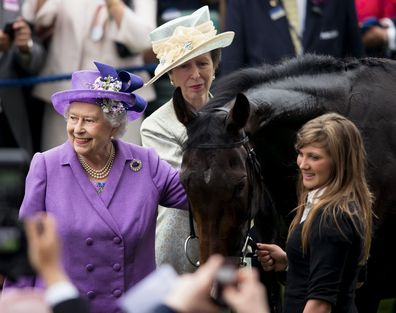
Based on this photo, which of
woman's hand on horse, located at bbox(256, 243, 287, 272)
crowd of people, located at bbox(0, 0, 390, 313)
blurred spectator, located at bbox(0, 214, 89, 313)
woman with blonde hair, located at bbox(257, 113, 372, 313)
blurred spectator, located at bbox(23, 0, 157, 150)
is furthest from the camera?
blurred spectator, located at bbox(23, 0, 157, 150)

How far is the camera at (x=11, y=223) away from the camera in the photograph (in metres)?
4.11

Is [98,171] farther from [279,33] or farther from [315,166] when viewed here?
[279,33]

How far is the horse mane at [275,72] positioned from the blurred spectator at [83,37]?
280cm

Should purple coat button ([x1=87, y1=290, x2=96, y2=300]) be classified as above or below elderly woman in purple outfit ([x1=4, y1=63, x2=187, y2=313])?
below

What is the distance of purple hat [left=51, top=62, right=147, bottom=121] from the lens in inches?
267

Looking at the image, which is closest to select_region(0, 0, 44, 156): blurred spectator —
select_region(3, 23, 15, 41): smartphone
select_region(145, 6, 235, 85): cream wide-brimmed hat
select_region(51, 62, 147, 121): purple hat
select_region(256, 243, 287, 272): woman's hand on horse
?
select_region(3, 23, 15, 41): smartphone

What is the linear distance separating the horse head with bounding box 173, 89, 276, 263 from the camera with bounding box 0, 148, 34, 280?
94.1 inches

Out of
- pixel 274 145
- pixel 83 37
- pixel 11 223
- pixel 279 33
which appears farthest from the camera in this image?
pixel 279 33

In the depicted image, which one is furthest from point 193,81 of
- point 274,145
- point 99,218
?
point 99,218

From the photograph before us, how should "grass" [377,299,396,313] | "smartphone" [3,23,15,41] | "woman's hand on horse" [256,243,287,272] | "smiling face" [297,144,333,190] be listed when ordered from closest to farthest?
"smiling face" [297,144,333,190] → "woman's hand on horse" [256,243,287,272] → "grass" [377,299,396,313] → "smartphone" [3,23,15,41]

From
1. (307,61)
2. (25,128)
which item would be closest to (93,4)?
(25,128)

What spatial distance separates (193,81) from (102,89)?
32.2 inches

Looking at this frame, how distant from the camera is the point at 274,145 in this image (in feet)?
23.6

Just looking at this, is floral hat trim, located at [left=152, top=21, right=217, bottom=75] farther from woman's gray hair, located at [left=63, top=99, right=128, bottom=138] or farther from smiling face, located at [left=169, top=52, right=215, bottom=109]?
woman's gray hair, located at [left=63, top=99, right=128, bottom=138]
